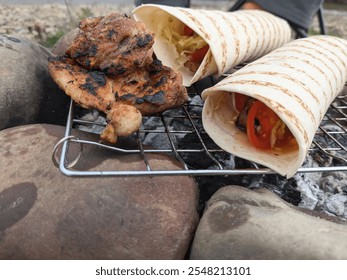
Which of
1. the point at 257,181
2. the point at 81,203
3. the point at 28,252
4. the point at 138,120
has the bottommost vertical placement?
the point at 257,181

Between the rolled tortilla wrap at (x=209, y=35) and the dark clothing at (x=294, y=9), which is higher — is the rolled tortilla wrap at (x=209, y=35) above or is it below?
above

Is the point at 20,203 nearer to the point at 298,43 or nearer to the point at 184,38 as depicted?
the point at 184,38

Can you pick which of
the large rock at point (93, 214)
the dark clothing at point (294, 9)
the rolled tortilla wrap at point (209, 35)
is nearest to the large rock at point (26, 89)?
the large rock at point (93, 214)

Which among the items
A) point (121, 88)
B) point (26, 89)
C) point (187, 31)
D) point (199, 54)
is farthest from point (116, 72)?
point (187, 31)

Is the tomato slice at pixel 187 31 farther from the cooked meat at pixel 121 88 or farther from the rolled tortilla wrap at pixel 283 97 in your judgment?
the cooked meat at pixel 121 88

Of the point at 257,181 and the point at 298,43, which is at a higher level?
the point at 298,43

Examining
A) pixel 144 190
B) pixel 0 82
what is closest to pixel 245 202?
pixel 144 190
